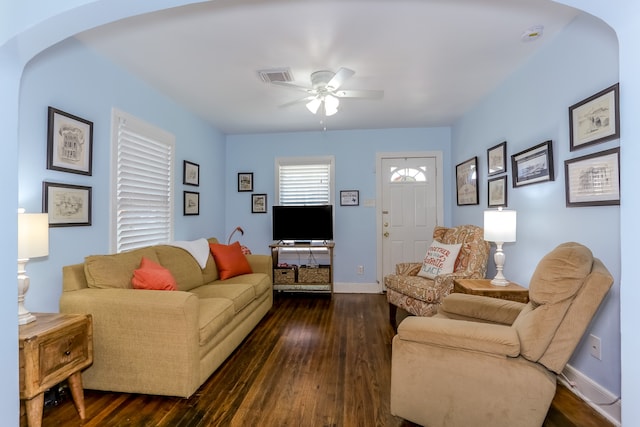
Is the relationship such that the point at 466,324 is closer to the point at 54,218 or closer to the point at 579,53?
the point at 579,53

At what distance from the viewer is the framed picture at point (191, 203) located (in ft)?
12.9

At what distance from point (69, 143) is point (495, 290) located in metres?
3.43

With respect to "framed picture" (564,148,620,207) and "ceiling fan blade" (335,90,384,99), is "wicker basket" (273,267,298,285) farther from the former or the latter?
"framed picture" (564,148,620,207)

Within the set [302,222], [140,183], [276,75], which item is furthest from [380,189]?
[140,183]

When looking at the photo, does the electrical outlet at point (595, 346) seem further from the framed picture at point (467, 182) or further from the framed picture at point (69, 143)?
the framed picture at point (69, 143)

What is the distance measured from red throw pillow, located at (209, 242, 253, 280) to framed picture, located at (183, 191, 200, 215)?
56 cm

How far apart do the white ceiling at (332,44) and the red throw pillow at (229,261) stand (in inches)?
67.5

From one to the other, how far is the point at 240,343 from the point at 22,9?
105 inches

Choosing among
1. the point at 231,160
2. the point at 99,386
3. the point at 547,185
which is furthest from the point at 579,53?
the point at 231,160

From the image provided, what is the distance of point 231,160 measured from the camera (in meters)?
A: 5.17

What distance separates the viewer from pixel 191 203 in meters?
4.05

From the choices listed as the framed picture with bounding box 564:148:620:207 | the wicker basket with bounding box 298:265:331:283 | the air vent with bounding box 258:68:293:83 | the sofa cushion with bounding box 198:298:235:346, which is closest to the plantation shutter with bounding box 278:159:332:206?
the wicker basket with bounding box 298:265:331:283

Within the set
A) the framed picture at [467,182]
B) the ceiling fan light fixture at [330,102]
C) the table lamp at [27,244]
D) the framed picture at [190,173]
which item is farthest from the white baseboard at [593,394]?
the framed picture at [190,173]

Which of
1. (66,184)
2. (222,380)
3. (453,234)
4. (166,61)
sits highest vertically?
(166,61)
